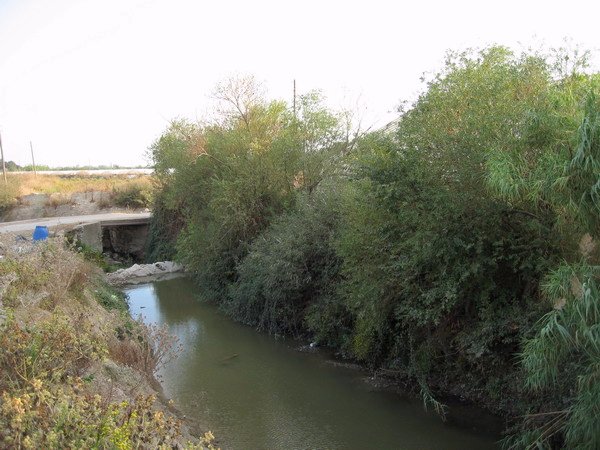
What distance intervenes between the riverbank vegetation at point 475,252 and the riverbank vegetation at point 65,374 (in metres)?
4.44

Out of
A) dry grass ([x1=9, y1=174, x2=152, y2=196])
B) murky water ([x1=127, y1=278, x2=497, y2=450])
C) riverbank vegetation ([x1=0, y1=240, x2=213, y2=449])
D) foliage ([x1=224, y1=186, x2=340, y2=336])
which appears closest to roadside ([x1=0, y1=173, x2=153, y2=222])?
dry grass ([x1=9, y1=174, x2=152, y2=196])

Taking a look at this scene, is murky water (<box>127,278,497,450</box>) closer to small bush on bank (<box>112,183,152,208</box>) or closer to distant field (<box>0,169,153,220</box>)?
distant field (<box>0,169,153,220</box>)

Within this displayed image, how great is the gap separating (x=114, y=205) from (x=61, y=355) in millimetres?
36390

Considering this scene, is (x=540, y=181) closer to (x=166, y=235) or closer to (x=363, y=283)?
(x=363, y=283)

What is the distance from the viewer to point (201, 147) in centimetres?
2389

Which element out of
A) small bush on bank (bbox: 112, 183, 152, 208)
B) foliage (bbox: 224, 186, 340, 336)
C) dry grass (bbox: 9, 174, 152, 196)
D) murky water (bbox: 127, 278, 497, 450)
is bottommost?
murky water (bbox: 127, 278, 497, 450)

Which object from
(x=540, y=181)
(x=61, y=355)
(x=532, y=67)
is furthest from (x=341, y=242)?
(x=61, y=355)

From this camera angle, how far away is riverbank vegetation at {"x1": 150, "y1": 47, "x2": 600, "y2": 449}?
21.8ft

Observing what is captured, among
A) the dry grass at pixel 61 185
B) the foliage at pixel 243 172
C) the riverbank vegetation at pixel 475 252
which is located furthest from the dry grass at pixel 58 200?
the riverbank vegetation at pixel 475 252

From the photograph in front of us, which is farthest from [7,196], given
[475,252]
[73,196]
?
[475,252]

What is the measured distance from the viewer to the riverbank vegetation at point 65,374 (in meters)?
4.56

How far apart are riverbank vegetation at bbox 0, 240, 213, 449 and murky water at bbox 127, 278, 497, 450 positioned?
1611mm

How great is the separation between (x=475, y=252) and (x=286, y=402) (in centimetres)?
500

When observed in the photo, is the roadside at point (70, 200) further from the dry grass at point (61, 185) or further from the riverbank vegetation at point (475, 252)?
the riverbank vegetation at point (475, 252)
